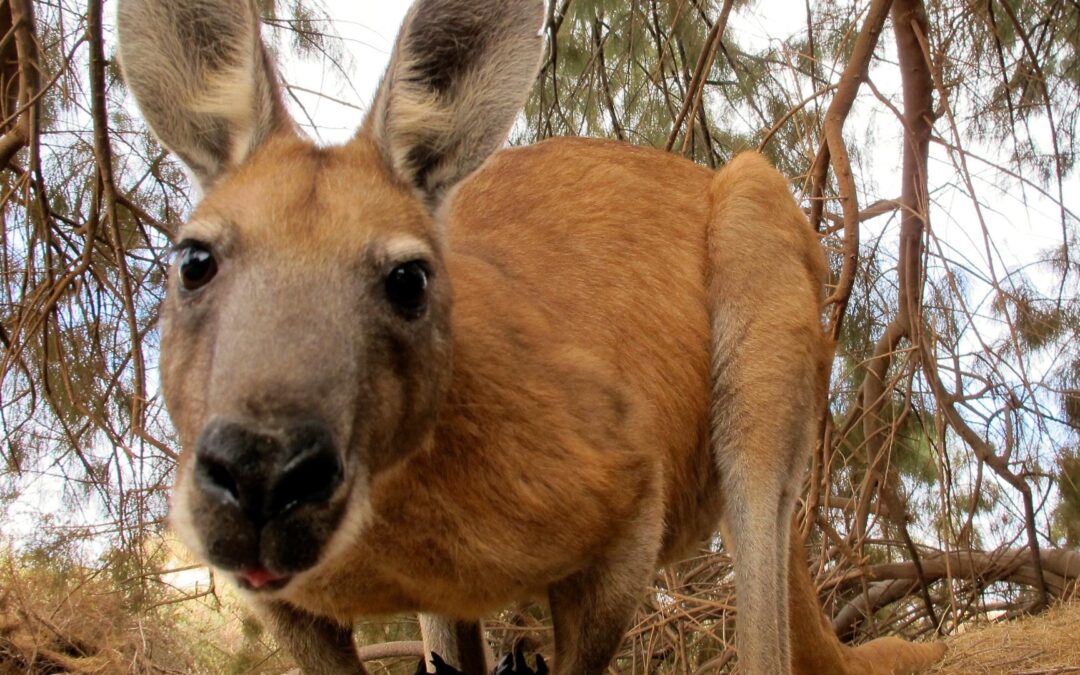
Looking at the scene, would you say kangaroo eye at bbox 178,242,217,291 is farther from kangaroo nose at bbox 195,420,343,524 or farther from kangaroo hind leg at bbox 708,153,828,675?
kangaroo hind leg at bbox 708,153,828,675

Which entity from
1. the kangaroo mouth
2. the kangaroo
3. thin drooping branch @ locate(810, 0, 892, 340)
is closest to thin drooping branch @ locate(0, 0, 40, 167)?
the kangaroo

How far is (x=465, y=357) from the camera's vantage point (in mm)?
3508

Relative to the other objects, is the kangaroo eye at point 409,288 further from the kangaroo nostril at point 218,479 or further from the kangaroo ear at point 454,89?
the kangaroo nostril at point 218,479

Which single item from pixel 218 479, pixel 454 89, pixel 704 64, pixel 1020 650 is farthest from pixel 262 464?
pixel 1020 650

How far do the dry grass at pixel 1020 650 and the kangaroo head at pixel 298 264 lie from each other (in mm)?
2912

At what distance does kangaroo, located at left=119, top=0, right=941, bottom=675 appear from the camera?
2.61 m

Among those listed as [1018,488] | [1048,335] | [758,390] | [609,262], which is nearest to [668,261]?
[609,262]

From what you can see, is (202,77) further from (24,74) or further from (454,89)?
(24,74)

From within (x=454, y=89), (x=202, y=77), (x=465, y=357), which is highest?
(x=202, y=77)

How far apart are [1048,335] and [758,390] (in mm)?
2615

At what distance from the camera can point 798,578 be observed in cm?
457

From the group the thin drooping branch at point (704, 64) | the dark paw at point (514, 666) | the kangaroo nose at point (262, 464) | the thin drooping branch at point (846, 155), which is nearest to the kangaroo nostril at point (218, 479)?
the kangaroo nose at point (262, 464)

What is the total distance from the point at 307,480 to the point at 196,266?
2.74ft

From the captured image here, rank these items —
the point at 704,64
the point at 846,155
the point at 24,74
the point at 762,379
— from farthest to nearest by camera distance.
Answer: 1. the point at 704,64
2. the point at 846,155
3. the point at 762,379
4. the point at 24,74
